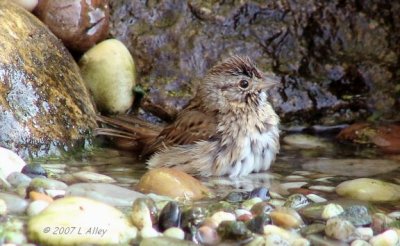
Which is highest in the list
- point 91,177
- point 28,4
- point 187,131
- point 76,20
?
point 28,4

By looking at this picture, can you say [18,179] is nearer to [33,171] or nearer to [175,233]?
[33,171]

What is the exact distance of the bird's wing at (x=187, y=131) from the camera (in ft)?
21.8

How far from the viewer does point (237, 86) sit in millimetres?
6844

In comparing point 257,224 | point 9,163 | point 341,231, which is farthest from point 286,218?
point 9,163

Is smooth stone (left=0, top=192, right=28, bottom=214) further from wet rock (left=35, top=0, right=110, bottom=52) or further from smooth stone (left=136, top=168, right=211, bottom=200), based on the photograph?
wet rock (left=35, top=0, right=110, bottom=52)

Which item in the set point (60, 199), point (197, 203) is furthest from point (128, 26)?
point (60, 199)

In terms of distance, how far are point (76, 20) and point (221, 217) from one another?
2.88 meters

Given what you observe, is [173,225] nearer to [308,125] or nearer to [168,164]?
[168,164]

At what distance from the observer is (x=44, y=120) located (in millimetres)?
6539

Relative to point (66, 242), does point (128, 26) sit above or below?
above

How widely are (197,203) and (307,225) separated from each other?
2.34 feet

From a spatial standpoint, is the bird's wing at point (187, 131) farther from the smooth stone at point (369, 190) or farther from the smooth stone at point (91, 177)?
the smooth stone at point (369, 190)

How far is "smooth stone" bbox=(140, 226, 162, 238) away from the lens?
15.7ft

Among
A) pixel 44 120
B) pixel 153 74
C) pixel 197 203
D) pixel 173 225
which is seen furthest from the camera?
pixel 153 74
